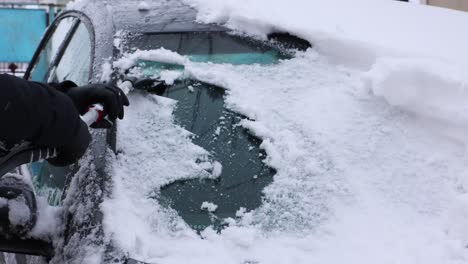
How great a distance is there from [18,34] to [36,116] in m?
8.37

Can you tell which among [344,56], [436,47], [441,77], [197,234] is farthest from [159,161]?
[436,47]

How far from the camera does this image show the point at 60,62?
8.86ft

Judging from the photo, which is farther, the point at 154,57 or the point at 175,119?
the point at 154,57

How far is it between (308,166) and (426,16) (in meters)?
1.32

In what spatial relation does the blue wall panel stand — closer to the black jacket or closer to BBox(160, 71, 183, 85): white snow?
BBox(160, 71, 183, 85): white snow

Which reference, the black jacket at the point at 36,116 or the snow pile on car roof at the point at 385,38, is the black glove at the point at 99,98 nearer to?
the black jacket at the point at 36,116

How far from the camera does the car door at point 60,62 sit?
187 centimetres

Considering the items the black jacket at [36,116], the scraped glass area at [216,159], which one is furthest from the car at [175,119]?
the black jacket at [36,116]

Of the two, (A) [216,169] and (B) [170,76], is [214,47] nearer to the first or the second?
(B) [170,76]

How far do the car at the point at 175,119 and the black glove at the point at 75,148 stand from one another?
0.06 meters

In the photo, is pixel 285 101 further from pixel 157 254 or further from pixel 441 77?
pixel 157 254

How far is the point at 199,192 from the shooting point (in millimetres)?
1629

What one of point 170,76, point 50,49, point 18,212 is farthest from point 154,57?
point 50,49

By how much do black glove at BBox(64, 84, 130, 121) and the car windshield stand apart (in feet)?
0.80
